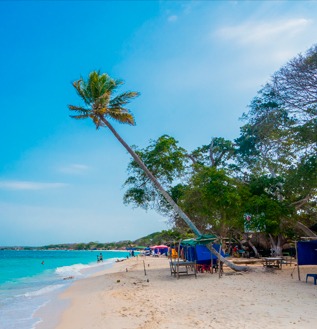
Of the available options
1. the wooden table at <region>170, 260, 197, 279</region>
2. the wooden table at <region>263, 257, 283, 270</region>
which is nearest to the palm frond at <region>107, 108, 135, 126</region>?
the wooden table at <region>170, 260, 197, 279</region>

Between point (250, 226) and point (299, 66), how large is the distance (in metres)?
9.62

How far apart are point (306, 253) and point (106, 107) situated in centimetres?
1252

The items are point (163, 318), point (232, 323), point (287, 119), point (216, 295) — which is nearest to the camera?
point (232, 323)

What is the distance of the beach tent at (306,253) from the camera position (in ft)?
44.6

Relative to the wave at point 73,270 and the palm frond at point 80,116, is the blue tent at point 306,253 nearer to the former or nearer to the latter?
the palm frond at point 80,116

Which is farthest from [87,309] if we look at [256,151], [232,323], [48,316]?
[256,151]

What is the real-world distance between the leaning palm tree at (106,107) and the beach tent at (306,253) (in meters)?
4.14

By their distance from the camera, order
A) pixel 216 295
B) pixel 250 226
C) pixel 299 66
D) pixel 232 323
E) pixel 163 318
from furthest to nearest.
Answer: pixel 250 226 < pixel 299 66 < pixel 216 295 < pixel 163 318 < pixel 232 323

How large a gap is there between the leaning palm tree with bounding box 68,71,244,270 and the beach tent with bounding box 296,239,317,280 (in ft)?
13.6

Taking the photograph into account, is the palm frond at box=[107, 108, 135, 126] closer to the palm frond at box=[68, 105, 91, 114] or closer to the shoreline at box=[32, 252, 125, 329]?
the palm frond at box=[68, 105, 91, 114]

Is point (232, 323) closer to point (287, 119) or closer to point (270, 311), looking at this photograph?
point (270, 311)

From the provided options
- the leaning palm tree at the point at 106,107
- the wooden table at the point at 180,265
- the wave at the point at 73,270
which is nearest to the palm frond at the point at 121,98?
the leaning palm tree at the point at 106,107

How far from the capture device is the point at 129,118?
18.4 meters

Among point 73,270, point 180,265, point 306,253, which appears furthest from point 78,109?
point 73,270
